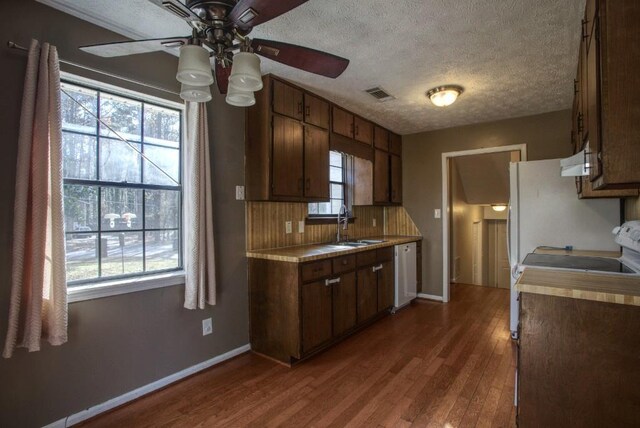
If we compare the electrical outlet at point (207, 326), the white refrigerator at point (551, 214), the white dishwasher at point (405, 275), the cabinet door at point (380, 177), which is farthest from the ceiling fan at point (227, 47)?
the white dishwasher at point (405, 275)

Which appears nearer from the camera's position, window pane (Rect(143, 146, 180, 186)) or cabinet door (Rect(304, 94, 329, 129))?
window pane (Rect(143, 146, 180, 186))

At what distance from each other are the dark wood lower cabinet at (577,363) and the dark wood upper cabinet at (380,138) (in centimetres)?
304

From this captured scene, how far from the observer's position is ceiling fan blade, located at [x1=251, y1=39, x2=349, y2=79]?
1441mm

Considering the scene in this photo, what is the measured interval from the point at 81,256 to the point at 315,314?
166 cm

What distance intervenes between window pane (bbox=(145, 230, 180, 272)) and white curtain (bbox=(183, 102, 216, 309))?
A: 0.12 metres

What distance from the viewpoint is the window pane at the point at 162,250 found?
7.56 feet

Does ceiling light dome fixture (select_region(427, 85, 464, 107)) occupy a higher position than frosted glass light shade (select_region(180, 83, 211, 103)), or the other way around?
ceiling light dome fixture (select_region(427, 85, 464, 107))

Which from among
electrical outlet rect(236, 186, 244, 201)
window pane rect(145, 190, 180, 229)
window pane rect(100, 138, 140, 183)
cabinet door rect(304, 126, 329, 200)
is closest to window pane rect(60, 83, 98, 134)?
window pane rect(100, 138, 140, 183)

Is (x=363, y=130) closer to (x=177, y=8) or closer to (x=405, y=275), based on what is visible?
(x=405, y=275)

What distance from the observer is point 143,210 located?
2270mm

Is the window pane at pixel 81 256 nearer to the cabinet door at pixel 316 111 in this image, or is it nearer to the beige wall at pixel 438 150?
the cabinet door at pixel 316 111

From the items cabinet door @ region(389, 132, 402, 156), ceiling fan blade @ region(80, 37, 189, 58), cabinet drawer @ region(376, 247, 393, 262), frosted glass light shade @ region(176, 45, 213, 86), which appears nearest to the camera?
frosted glass light shade @ region(176, 45, 213, 86)

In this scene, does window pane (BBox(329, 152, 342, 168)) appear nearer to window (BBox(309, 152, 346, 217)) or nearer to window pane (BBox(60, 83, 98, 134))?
window (BBox(309, 152, 346, 217))

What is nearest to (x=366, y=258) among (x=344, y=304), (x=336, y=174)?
(x=344, y=304)
